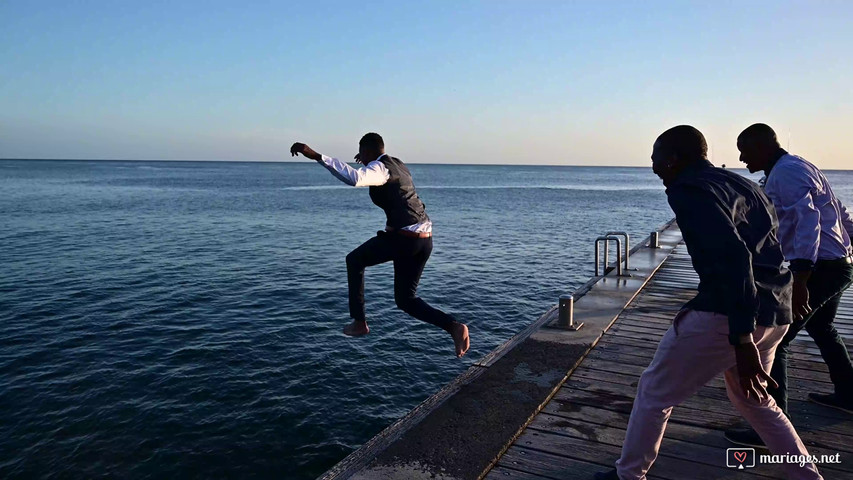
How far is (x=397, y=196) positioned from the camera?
15.7 feet

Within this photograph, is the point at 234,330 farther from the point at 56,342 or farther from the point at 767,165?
the point at 767,165

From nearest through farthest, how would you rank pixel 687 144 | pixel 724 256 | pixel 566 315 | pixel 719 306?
pixel 724 256 < pixel 719 306 < pixel 687 144 < pixel 566 315

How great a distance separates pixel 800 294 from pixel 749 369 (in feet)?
4.83

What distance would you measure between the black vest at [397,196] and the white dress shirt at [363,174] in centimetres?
6

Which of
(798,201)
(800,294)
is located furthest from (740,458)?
(798,201)

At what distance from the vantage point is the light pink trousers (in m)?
3.04

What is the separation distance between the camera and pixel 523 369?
5.93 m

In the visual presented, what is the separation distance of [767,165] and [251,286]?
59.5ft

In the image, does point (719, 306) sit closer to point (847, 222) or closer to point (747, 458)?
point (747, 458)

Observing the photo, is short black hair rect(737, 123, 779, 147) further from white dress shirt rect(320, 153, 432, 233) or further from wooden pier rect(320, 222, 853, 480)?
white dress shirt rect(320, 153, 432, 233)

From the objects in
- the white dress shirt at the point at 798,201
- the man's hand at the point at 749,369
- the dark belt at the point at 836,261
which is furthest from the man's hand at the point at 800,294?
the man's hand at the point at 749,369

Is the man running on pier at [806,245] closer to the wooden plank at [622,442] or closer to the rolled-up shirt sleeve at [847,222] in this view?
the rolled-up shirt sleeve at [847,222]

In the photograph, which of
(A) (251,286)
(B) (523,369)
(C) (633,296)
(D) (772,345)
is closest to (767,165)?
(D) (772,345)

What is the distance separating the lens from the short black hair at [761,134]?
4.20m
